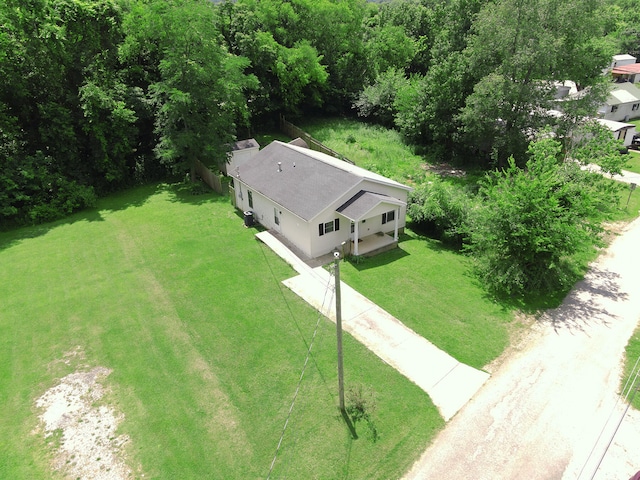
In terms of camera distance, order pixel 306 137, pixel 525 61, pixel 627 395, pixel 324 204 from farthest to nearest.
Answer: pixel 306 137 → pixel 525 61 → pixel 324 204 → pixel 627 395

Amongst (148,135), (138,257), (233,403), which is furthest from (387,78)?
(233,403)

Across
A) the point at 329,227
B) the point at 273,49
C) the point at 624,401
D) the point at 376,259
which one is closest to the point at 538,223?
the point at 624,401

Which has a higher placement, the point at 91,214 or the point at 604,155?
the point at 604,155

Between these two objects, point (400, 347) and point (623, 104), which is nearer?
point (400, 347)

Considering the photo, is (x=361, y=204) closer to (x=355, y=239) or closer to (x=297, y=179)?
(x=355, y=239)

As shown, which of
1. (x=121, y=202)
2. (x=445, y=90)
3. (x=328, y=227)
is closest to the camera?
(x=328, y=227)

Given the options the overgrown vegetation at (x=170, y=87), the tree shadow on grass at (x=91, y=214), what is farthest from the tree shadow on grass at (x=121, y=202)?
the overgrown vegetation at (x=170, y=87)

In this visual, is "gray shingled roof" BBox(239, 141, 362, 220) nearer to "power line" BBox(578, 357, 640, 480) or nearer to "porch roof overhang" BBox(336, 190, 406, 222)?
"porch roof overhang" BBox(336, 190, 406, 222)
